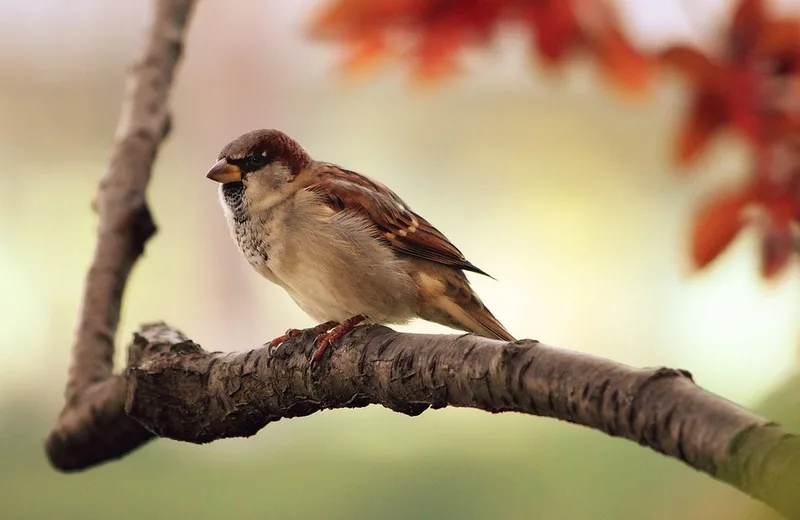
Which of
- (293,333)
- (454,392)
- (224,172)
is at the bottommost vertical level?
(454,392)

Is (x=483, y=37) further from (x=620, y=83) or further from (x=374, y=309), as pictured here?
(x=374, y=309)

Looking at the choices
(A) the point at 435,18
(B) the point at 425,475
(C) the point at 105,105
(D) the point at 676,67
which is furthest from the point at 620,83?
(C) the point at 105,105

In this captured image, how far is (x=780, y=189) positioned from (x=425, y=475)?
663 millimetres

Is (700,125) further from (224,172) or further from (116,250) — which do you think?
(116,250)

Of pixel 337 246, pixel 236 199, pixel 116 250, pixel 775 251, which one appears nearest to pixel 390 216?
pixel 337 246

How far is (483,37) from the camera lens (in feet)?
2.81

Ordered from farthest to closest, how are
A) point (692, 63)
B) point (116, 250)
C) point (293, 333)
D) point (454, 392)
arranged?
1. point (116, 250)
2. point (293, 333)
3. point (692, 63)
4. point (454, 392)

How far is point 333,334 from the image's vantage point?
2.89 ft

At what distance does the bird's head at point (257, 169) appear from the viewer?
3.54ft

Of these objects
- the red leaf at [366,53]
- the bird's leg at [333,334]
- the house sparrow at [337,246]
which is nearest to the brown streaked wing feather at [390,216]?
the house sparrow at [337,246]

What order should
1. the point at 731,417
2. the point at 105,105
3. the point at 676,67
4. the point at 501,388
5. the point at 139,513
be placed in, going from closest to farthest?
the point at 731,417 < the point at 501,388 < the point at 676,67 < the point at 139,513 < the point at 105,105

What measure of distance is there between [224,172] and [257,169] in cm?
4

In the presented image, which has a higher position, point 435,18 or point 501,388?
point 435,18

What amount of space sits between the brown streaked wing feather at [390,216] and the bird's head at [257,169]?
0.13 ft
